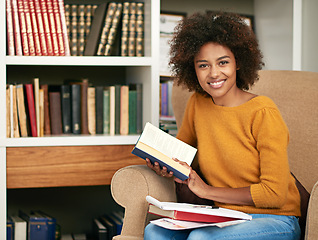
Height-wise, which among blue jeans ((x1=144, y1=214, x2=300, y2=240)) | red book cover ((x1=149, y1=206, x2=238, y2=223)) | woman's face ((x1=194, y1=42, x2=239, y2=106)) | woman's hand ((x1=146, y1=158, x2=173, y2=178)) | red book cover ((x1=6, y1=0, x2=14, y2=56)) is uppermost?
red book cover ((x1=6, y1=0, x2=14, y2=56))

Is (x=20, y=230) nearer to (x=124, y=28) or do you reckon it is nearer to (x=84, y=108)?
(x=84, y=108)

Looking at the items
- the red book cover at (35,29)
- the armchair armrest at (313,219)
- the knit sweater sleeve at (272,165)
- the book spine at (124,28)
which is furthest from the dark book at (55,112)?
the armchair armrest at (313,219)

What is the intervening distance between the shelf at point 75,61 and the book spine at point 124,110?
15cm

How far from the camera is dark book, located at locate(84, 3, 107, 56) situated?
2053 millimetres

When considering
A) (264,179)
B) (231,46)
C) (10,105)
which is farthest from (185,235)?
(10,105)

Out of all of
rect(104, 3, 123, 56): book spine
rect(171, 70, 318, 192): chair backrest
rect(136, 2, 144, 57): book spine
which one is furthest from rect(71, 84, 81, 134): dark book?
rect(171, 70, 318, 192): chair backrest

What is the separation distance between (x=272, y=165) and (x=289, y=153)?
0.43 metres

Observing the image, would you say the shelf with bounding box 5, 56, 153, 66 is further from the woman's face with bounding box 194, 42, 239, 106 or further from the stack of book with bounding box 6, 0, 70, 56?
the woman's face with bounding box 194, 42, 239, 106

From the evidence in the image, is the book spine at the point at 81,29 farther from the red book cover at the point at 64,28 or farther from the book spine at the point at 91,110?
the book spine at the point at 91,110

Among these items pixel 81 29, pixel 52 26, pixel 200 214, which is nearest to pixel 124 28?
pixel 81 29

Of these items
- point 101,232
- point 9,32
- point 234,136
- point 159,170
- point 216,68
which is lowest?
point 101,232

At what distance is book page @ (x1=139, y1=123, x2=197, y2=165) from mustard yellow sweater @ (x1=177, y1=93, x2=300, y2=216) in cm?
7

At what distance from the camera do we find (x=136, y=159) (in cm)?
202

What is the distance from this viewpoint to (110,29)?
6.81 ft
